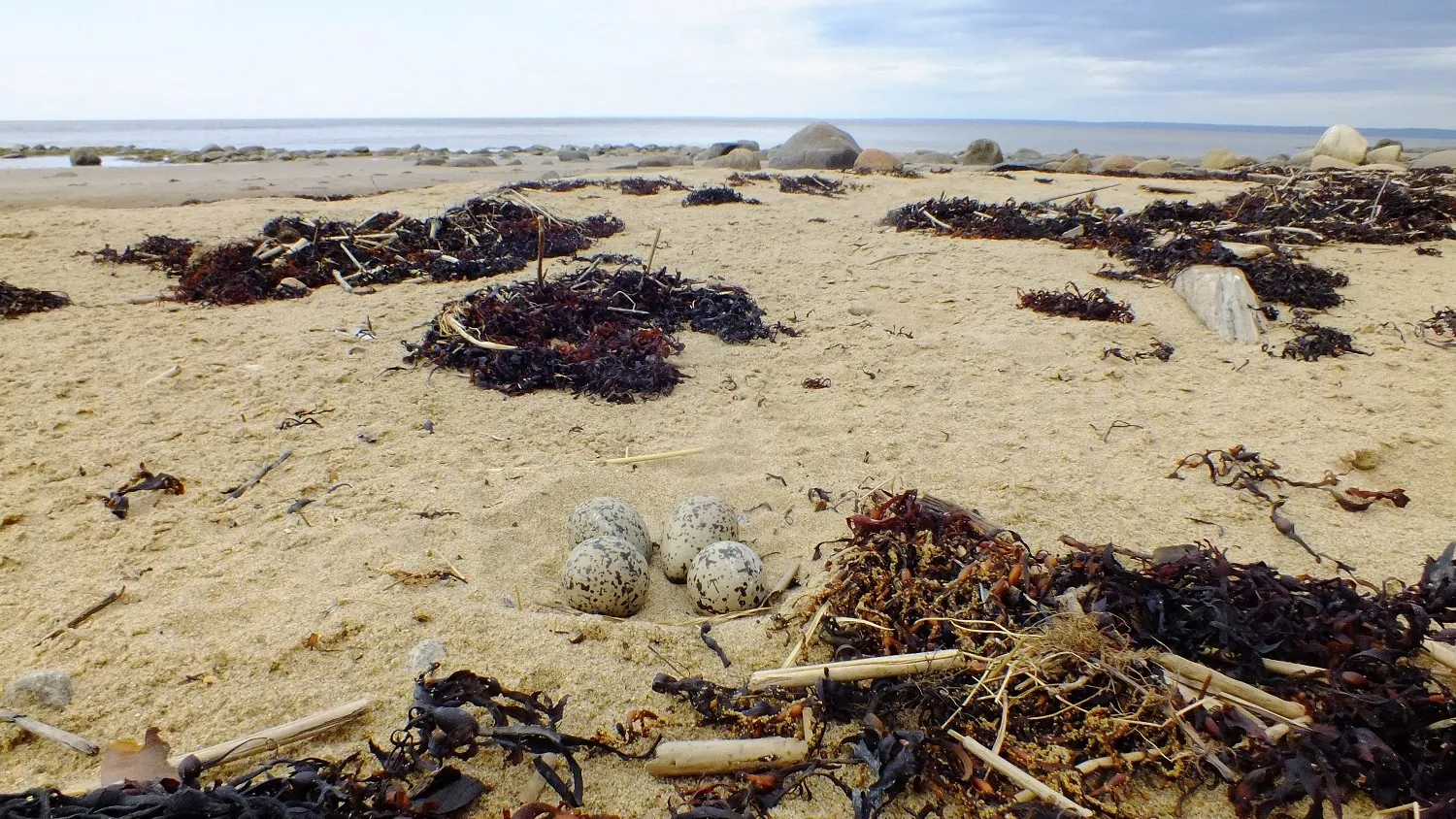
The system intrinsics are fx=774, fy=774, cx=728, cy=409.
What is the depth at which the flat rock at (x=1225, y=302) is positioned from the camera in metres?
5.19

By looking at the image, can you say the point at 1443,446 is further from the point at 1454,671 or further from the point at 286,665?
the point at 286,665

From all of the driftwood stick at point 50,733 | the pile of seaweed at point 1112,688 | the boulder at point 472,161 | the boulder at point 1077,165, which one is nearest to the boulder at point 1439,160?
the boulder at point 1077,165

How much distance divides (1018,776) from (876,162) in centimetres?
1659

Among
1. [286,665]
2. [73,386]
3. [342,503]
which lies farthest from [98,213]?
[286,665]

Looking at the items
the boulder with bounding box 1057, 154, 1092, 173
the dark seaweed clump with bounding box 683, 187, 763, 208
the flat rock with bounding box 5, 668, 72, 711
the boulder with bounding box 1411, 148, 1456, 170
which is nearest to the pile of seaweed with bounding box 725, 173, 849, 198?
the dark seaweed clump with bounding box 683, 187, 763, 208

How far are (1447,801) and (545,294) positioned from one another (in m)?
5.13

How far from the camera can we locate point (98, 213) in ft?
31.2

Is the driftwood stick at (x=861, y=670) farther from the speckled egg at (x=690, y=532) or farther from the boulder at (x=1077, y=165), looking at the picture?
the boulder at (x=1077, y=165)

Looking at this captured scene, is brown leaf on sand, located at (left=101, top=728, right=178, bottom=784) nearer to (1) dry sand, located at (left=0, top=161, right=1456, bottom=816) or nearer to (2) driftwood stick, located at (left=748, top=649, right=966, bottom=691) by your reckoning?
(1) dry sand, located at (left=0, top=161, right=1456, bottom=816)

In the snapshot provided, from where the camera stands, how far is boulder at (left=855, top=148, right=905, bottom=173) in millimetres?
16656

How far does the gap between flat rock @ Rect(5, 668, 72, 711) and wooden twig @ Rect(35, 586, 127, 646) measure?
0.77 feet

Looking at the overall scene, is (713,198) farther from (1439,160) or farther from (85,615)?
(1439,160)

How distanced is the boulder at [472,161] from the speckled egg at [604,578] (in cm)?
1971

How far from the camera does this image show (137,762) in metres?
1.87
